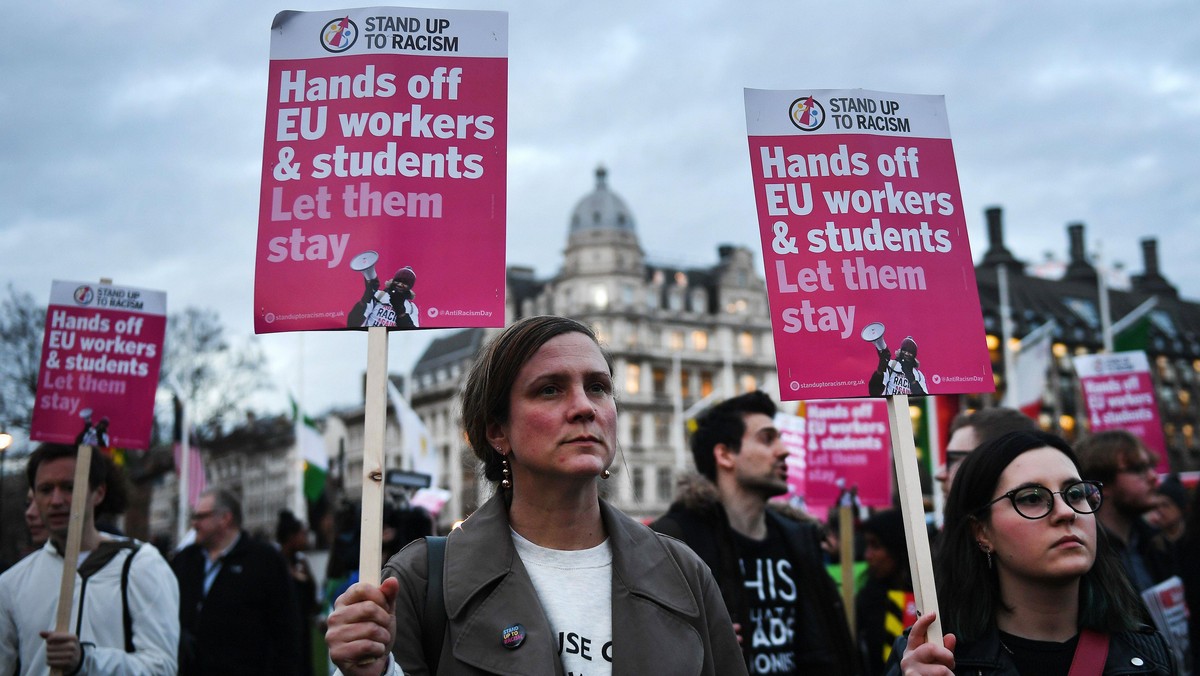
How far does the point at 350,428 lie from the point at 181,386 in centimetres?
6684

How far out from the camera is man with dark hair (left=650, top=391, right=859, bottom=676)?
5086 millimetres

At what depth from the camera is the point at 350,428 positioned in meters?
98.9

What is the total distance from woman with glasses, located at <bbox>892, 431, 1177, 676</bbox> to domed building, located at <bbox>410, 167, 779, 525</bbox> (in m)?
68.6

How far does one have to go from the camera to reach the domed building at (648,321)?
7538cm

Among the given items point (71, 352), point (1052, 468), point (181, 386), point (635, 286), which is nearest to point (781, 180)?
point (1052, 468)

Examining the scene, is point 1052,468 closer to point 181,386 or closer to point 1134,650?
point 1134,650

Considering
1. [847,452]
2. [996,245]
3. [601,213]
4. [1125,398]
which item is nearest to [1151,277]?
[996,245]

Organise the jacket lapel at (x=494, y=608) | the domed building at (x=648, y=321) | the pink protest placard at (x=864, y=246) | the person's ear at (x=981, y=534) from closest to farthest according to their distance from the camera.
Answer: the jacket lapel at (x=494, y=608) < the person's ear at (x=981, y=534) < the pink protest placard at (x=864, y=246) < the domed building at (x=648, y=321)

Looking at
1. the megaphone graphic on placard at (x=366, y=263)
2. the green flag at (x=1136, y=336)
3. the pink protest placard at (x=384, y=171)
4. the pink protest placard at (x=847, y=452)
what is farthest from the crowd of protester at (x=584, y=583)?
the green flag at (x=1136, y=336)

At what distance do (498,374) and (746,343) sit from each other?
258 feet

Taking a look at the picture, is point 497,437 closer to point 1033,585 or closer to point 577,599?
point 577,599

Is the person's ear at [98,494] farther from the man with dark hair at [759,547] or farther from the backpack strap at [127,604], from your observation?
Answer: the man with dark hair at [759,547]

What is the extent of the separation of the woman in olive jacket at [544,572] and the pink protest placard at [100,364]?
3.11 metres

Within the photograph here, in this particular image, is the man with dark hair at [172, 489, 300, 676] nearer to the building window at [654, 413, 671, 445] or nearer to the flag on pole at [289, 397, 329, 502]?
the flag on pole at [289, 397, 329, 502]
